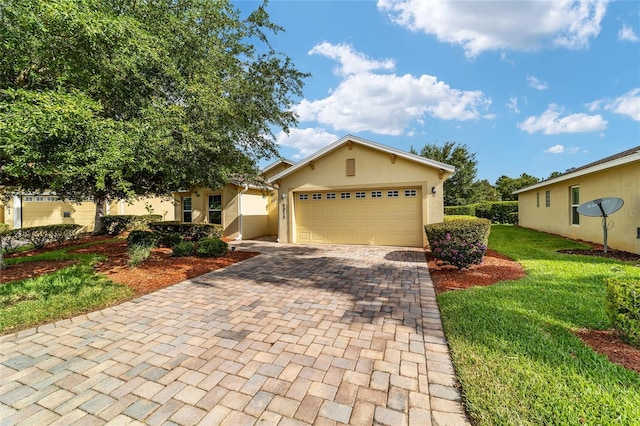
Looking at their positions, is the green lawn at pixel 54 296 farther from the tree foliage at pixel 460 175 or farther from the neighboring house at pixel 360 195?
the tree foliage at pixel 460 175

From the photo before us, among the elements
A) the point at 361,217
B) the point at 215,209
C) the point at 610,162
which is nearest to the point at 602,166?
the point at 610,162

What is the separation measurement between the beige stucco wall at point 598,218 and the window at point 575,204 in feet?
0.56

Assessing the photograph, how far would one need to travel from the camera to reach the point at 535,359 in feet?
9.01

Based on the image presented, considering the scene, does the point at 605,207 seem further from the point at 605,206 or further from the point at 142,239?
the point at 142,239

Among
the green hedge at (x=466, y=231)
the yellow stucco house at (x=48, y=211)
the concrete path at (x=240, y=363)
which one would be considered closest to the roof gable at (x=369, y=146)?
the green hedge at (x=466, y=231)

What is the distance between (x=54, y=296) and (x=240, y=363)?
4.60 m

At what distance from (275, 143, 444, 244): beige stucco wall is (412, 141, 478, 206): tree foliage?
19.9 metres

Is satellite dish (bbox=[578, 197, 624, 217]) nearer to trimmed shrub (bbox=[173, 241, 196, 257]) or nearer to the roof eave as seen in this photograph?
the roof eave

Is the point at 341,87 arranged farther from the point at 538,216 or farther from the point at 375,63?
the point at 538,216

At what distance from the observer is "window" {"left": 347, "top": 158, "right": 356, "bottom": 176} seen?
11492 millimetres

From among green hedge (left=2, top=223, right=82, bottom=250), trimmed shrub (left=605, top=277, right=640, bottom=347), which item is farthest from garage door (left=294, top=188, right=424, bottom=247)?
green hedge (left=2, top=223, right=82, bottom=250)

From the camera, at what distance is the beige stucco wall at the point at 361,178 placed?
10.6 m

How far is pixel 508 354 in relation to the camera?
2861 mm

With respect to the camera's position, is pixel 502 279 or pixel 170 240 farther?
pixel 170 240
